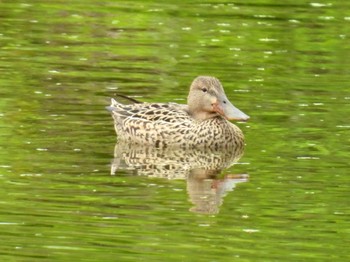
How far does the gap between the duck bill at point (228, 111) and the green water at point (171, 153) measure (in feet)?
0.91

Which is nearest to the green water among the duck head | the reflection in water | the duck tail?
the reflection in water

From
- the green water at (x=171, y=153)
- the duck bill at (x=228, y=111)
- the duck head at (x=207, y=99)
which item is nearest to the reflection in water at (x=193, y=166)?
the green water at (x=171, y=153)

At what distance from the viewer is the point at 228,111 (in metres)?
16.6

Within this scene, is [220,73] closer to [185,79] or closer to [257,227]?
[185,79]

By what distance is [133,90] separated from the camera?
718 inches

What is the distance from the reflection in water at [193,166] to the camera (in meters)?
14.3

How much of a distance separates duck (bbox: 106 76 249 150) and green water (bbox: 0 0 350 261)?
0.76ft

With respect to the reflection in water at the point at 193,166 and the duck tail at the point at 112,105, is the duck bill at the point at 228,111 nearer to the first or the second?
the reflection in water at the point at 193,166

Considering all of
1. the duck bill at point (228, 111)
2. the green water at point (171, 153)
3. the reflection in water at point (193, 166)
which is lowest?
the reflection in water at point (193, 166)

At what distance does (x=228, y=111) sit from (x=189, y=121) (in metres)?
0.44

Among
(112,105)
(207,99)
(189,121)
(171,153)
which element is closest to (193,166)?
(171,153)

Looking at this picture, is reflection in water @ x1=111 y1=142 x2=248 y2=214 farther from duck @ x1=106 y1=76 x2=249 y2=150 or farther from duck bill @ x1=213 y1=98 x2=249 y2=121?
duck bill @ x1=213 y1=98 x2=249 y2=121

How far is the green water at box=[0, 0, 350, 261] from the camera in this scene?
499 inches

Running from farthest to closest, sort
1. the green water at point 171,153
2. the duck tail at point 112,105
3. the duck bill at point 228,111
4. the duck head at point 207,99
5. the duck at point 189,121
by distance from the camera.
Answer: the duck tail at point 112,105 → the duck head at point 207,99 → the duck at point 189,121 → the duck bill at point 228,111 → the green water at point 171,153
